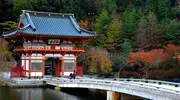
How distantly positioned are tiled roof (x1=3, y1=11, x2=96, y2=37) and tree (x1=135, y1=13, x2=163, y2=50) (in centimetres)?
1449

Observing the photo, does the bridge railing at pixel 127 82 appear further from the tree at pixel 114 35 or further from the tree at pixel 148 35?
the tree at pixel 148 35

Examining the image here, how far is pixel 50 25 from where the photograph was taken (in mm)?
38594

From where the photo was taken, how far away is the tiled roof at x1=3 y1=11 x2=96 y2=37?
3678cm

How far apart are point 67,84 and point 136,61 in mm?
13012

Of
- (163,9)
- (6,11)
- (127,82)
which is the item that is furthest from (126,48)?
(127,82)

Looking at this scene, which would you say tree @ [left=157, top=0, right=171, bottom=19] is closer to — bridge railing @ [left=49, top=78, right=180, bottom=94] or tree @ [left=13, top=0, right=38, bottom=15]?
tree @ [left=13, top=0, right=38, bottom=15]

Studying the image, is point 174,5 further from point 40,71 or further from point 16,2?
point 40,71

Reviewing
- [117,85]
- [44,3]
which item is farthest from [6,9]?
[117,85]

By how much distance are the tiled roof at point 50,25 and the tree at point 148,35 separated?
14.5 m

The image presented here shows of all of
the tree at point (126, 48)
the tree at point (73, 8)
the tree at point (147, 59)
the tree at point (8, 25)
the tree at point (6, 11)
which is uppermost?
the tree at point (73, 8)

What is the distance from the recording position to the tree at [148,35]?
51500 mm

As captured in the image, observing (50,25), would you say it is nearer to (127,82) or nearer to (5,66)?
(5,66)

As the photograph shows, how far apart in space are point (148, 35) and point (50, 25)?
19745mm

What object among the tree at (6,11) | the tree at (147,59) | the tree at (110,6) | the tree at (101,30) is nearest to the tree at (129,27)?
the tree at (101,30)
